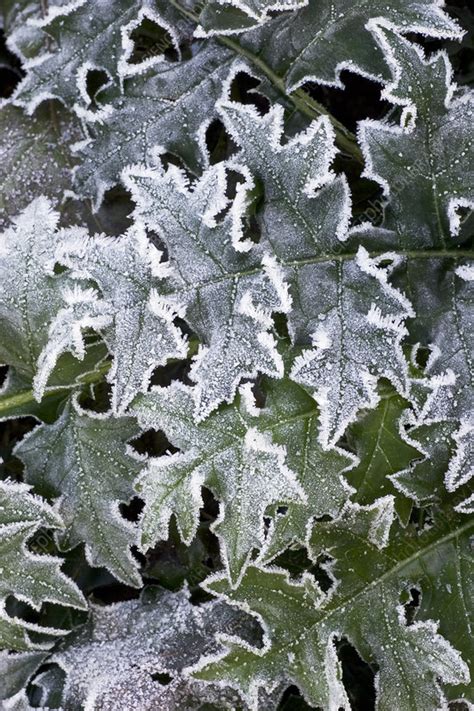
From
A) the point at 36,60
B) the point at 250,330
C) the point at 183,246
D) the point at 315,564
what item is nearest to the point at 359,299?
the point at 250,330

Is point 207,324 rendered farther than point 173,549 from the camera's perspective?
No

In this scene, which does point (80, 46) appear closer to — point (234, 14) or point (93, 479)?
point (234, 14)

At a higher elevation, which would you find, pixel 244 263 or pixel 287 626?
pixel 244 263

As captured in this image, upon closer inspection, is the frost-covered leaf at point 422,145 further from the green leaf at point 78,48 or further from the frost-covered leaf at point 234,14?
the green leaf at point 78,48

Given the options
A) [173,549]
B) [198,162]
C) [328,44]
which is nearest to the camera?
[328,44]

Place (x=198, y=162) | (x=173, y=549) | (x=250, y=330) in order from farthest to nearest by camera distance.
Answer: (x=173, y=549), (x=198, y=162), (x=250, y=330)

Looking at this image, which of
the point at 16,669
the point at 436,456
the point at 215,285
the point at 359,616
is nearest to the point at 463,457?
the point at 436,456

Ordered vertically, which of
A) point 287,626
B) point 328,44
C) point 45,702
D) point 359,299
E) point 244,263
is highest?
point 328,44

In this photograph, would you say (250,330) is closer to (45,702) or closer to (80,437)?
(80,437)
